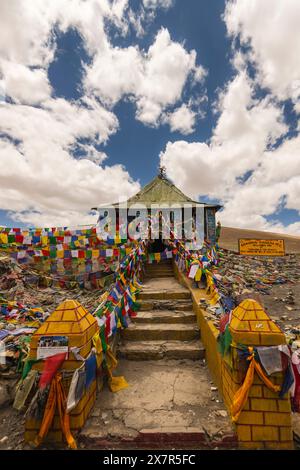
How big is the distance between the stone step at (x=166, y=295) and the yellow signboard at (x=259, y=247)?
12.2m

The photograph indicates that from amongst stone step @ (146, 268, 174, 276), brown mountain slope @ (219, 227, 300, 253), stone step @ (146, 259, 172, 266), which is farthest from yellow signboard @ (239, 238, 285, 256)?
stone step @ (146, 268, 174, 276)

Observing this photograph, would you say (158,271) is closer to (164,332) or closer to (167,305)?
(167,305)

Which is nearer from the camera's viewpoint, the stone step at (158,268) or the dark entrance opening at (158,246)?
the stone step at (158,268)

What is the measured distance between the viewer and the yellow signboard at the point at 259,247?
17.0 metres

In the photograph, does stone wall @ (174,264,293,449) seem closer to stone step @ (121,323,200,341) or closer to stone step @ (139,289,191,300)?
stone step @ (121,323,200,341)

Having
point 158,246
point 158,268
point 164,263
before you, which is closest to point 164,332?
point 158,268

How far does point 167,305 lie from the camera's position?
5.85m

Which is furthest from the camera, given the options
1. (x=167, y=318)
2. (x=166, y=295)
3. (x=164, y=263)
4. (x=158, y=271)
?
(x=164, y=263)

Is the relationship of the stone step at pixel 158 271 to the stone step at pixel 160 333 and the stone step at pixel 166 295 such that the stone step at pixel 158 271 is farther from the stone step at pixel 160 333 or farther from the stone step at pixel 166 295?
the stone step at pixel 160 333

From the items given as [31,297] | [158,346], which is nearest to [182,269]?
[158,346]

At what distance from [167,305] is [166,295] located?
491 mm

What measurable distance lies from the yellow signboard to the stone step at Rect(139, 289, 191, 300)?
12190 millimetres

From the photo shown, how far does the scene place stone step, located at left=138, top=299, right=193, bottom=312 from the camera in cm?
575

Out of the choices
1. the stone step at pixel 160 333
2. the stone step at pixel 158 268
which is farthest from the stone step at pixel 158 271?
the stone step at pixel 160 333
